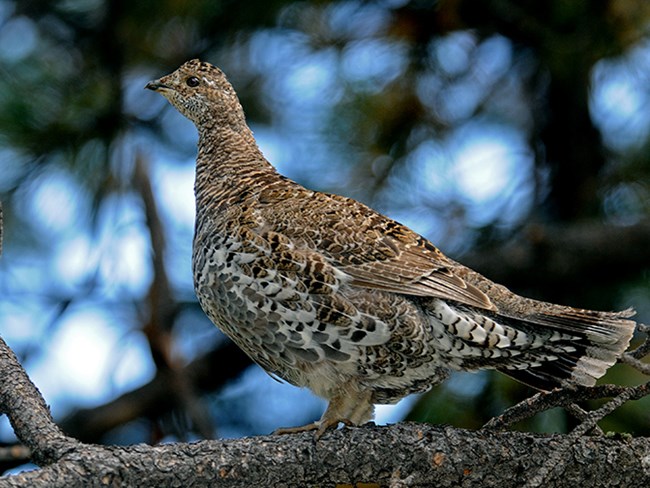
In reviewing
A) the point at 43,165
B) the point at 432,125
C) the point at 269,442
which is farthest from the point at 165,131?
the point at 269,442

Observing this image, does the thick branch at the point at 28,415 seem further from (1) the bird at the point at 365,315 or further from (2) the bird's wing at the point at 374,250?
(2) the bird's wing at the point at 374,250

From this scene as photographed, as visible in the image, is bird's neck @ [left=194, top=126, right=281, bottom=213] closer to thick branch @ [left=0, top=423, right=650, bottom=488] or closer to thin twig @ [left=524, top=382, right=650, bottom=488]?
thick branch @ [left=0, top=423, right=650, bottom=488]

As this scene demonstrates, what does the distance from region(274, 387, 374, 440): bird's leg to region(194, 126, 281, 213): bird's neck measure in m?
1.05

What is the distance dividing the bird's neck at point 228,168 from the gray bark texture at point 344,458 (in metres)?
1.56

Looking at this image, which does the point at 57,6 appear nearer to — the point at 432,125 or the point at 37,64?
the point at 37,64

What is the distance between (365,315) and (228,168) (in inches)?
52.1

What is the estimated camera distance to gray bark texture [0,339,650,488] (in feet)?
10.2

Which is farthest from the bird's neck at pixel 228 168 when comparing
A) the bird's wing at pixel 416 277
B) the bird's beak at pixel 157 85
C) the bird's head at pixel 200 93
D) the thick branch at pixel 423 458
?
the thick branch at pixel 423 458

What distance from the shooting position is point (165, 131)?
283 inches

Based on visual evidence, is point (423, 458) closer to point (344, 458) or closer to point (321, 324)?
point (344, 458)

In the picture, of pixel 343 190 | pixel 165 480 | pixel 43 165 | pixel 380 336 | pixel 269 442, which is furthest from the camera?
pixel 343 190

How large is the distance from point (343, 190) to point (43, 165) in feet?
6.66

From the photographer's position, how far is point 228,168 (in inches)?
203

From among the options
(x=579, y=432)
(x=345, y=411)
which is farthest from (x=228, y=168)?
(x=579, y=432)
